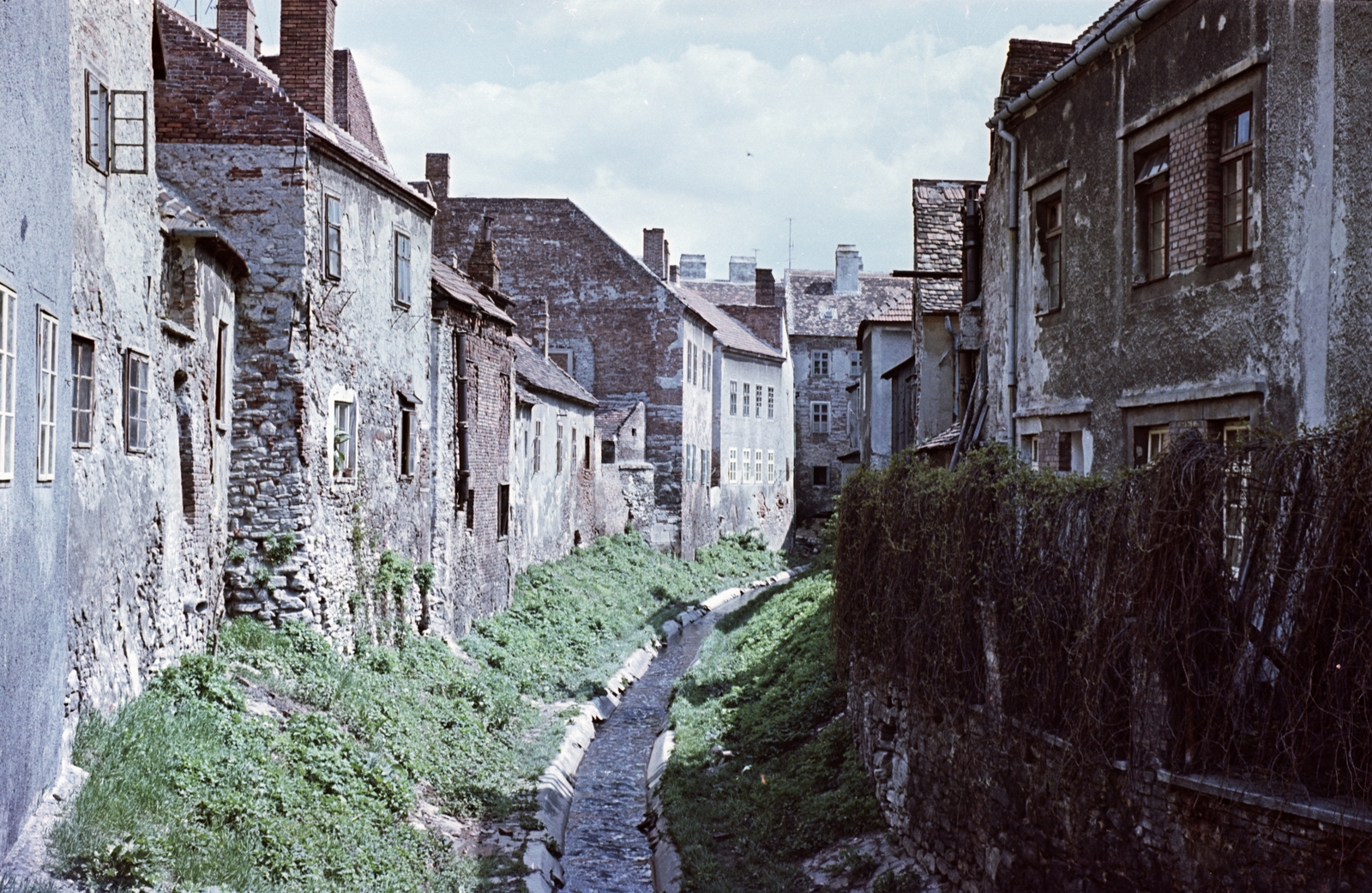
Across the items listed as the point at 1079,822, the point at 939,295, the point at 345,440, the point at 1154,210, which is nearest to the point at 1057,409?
the point at 1154,210

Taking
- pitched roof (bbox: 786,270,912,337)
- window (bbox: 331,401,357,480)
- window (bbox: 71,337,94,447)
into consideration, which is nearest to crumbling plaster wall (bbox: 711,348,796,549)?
pitched roof (bbox: 786,270,912,337)

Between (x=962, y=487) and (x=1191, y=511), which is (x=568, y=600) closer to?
(x=962, y=487)

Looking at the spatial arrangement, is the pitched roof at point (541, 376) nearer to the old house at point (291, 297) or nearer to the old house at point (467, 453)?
the old house at point (467, 453)

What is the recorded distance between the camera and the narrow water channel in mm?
12938

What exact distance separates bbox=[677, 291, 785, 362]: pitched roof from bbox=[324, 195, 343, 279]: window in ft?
82.0

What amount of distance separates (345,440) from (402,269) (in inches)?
133

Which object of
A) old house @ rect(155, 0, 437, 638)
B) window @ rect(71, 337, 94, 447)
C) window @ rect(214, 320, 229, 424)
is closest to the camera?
window @ rect(71, 337, 94, 447)

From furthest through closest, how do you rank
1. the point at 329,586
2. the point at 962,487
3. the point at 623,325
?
the point at 623,325 → the point at 329,586 → the point at 962,487

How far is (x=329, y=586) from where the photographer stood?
51.0 ft

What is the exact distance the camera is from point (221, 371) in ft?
47.2

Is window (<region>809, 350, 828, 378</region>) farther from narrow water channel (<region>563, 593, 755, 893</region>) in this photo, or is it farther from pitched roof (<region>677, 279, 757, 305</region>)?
narrow water channel (<region>563, 593, 755, 893</region>)

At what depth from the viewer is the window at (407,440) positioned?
18.7 metres

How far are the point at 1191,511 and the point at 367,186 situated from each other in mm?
13271

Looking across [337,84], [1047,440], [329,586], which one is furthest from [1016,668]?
[337,84]
